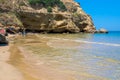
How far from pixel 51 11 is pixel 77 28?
9954 millimetres

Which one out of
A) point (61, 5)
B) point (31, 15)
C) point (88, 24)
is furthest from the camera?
point (88, 24)

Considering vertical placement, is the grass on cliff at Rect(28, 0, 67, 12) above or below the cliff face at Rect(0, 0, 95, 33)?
above

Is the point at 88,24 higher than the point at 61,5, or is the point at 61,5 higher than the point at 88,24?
the point at 61,5

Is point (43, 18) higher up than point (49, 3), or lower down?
lower down

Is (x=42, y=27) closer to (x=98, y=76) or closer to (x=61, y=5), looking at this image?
(x=61, y=5)

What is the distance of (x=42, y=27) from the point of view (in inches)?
2655

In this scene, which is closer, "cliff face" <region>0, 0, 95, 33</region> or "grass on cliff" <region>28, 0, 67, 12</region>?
"cliff face" <region>0, 0, 95, 33</region>

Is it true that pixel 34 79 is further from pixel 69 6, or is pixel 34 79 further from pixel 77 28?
pixel 69 6

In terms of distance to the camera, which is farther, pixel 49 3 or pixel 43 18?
pixel 49 3

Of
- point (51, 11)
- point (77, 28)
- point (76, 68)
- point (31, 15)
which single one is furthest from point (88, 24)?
point (76, 68)

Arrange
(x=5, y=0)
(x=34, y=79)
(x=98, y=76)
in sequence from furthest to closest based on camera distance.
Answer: (x=5, y=0), (x=98, y=76), (x=34, y=79)

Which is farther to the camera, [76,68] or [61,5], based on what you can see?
[61,5]

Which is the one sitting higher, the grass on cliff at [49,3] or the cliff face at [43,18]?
the grass on cliff at [49,3]

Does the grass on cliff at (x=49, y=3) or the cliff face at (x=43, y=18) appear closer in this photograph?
the cliff face at (x=43, y=18)
